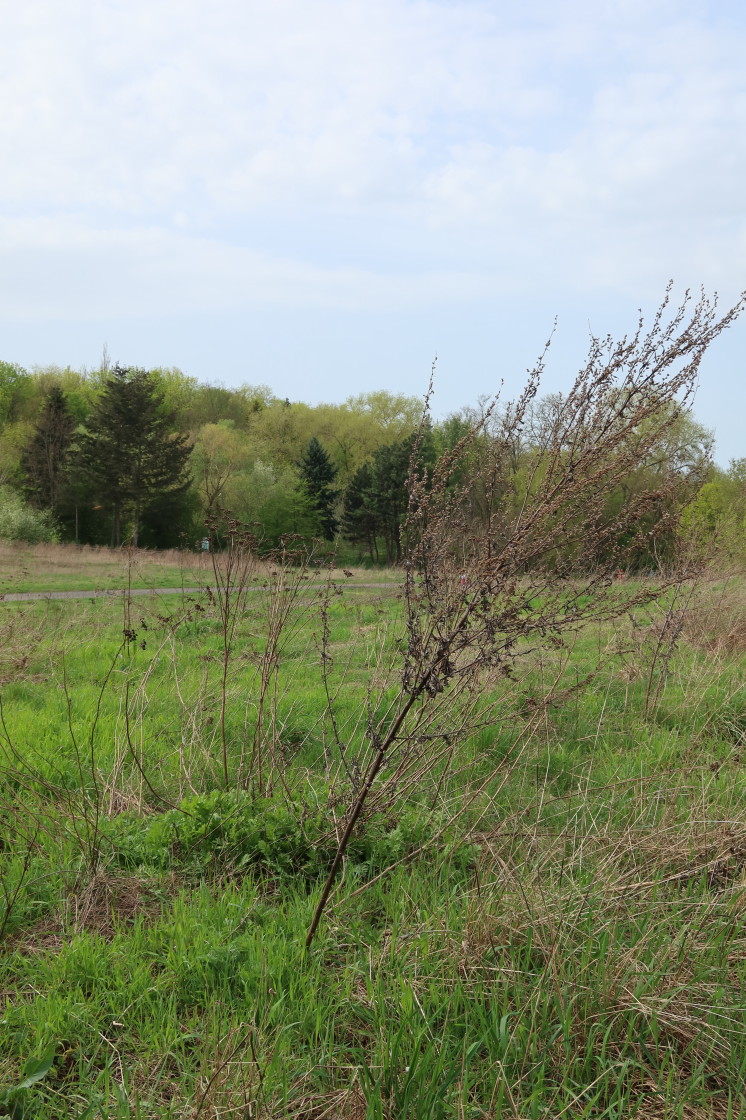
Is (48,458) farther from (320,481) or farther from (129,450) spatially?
(320,481)

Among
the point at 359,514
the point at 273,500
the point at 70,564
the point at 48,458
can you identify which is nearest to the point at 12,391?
the point at 48,458

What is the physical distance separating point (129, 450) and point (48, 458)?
554 centimetres

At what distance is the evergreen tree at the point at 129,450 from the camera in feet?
138

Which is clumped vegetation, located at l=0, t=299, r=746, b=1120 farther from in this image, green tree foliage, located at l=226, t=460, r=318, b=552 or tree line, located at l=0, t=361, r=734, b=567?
green tree foliage, located at l=226, t=460, r=318, b=552

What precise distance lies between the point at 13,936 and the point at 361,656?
544 cm

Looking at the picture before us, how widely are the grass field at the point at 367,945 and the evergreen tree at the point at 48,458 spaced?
42476 mm

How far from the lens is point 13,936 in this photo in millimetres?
2979

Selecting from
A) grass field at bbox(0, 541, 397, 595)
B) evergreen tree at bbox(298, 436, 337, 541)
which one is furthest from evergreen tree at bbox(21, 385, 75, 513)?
evergreen tree at bbox(298, 436, 337, 541)

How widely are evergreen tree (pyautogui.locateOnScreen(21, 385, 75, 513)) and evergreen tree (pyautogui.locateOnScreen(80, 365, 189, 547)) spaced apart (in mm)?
2013

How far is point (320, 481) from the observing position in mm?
50469

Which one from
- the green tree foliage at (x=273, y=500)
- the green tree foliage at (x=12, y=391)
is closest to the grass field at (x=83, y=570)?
the green tree foliage at (x=273, y=500)

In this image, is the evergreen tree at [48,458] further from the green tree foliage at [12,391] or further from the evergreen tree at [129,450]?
the green tree foliage at [12,391]

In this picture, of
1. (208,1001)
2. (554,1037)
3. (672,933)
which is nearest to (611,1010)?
(554,1037)

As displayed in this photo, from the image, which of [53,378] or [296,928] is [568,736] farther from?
[53,378]
